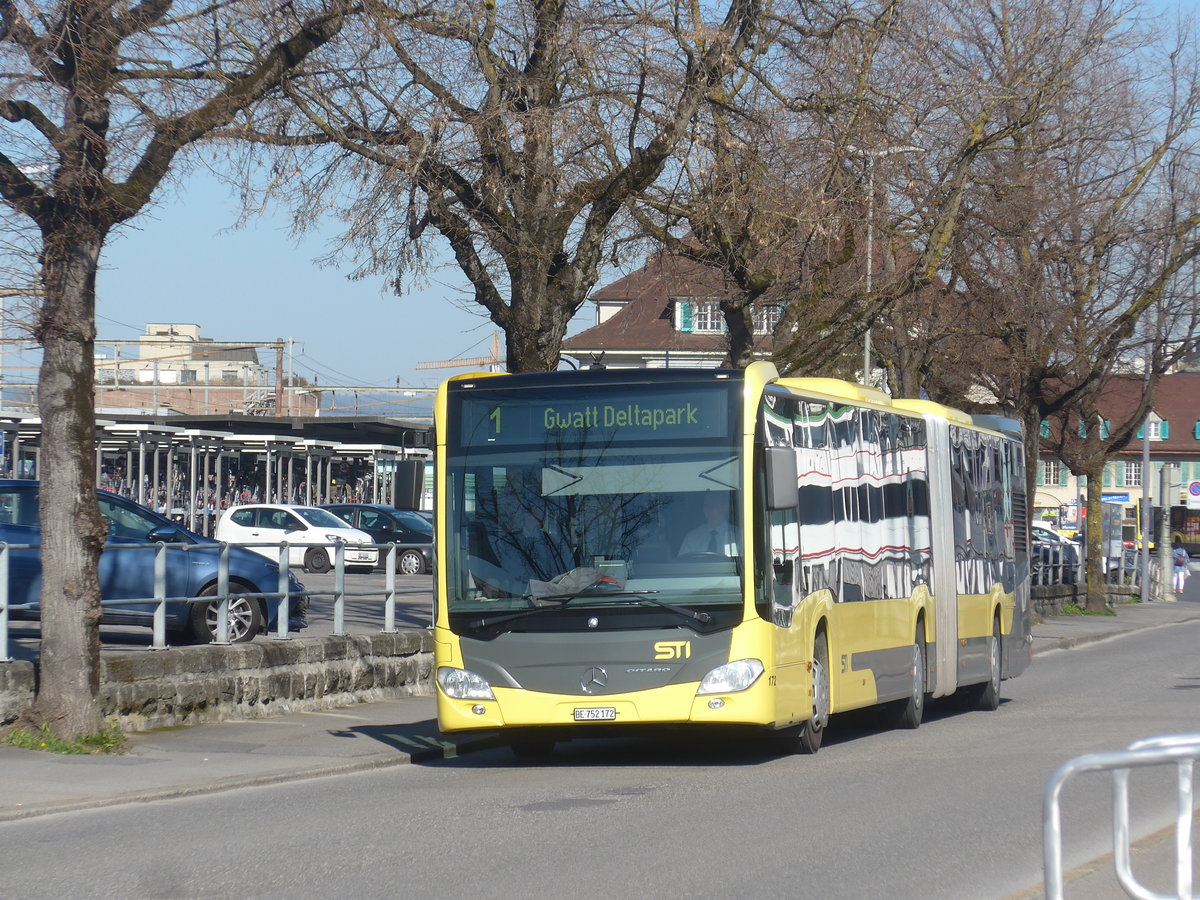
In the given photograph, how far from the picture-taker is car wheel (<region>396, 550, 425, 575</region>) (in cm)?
4200

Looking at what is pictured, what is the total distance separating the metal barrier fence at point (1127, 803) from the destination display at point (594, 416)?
282 inches

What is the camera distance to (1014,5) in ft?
88.3

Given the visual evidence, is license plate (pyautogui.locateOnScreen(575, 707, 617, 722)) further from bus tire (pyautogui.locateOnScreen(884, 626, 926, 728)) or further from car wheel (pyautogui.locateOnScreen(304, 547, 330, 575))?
car wheel (pyautogui.locateOnScreen(304, 547, 330, 575))

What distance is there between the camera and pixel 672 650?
39.5 feet

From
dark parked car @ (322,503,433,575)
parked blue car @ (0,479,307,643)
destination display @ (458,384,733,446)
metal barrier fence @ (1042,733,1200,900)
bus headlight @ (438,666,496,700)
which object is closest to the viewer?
metal barrier fence @ (1042,733,1200,900)

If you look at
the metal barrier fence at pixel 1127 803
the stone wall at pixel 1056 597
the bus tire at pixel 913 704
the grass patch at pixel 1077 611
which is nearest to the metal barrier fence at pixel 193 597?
the bus tire at pixel 913 704

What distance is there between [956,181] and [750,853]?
17.0m

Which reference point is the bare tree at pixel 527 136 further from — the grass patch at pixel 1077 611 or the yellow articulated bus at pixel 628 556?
the grass patch at pixel 1077 611

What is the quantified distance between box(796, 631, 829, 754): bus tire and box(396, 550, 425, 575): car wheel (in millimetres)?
28890

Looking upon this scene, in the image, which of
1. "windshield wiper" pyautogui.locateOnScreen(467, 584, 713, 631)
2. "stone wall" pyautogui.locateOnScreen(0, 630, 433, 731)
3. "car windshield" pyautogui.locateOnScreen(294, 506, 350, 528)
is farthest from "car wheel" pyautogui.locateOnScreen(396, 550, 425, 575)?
"windshield wiper" pyautogui.locateOnScreen(467, 584, 713, 631)

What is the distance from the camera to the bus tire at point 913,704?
52.9 ft

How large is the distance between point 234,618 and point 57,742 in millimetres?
5179

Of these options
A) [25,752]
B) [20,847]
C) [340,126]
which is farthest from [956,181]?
[20,847]

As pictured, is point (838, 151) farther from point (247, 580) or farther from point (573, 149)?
point (247, 580)
